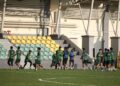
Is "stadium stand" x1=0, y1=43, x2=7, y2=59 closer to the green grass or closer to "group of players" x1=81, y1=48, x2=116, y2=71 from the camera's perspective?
"group of players" x1=81, y1=48, x2=116, y2=71

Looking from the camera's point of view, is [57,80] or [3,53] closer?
[57,80]

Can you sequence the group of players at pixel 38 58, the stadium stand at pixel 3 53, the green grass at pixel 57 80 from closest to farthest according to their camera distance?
the green grass at pixel 57 80, the group of players at pixel 38 58, the stadium stand at pixel 3 53

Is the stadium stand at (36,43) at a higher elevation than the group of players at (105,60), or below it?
higher

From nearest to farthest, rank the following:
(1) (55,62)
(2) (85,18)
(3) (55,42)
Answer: (1) (55,62), (3) (55,42), (2) (85,18)

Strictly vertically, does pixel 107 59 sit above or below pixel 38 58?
below

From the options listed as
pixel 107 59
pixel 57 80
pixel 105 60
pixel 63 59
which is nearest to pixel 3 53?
pixel 63 59

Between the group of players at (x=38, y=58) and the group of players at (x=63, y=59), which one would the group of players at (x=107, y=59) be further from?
the group of players at (x=38, y=58)

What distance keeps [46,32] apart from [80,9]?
4.22m

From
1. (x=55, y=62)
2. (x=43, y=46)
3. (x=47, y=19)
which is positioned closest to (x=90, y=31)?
(x=47, y=19)

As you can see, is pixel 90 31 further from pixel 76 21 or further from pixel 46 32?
pixel 46 32

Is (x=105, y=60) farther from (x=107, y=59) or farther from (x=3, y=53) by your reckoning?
(x=3, y=53)

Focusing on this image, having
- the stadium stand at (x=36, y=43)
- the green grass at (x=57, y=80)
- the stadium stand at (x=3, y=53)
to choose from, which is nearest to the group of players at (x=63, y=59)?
the stadium stand at (x=3, y=53)

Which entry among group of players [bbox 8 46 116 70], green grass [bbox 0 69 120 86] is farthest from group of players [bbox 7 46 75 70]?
green grass [bbox 0 69 120 86]

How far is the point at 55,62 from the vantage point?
3606cm
